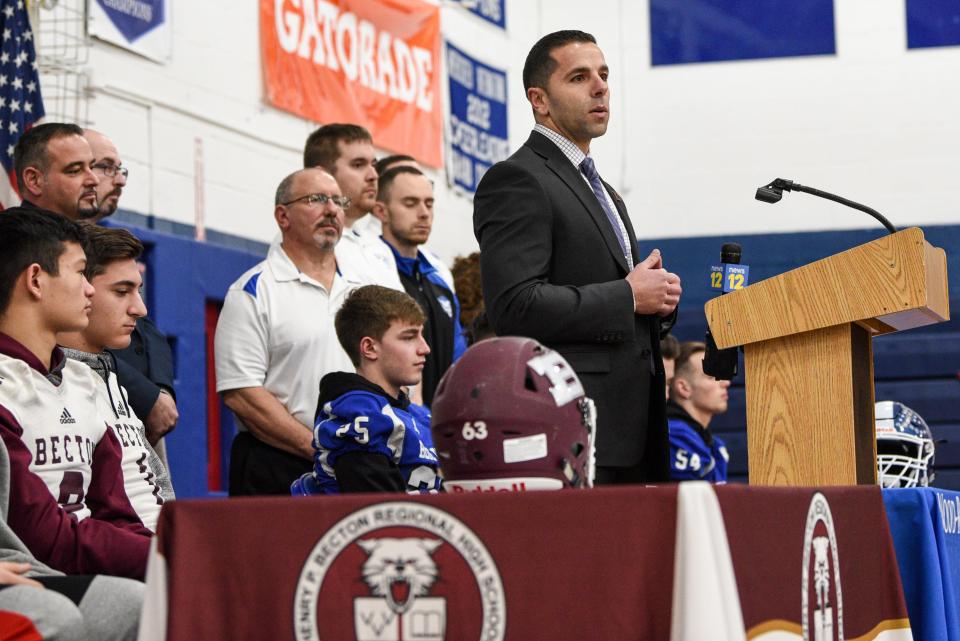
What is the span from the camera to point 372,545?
1.72 metres

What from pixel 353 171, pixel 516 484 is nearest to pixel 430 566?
pixel 516 484

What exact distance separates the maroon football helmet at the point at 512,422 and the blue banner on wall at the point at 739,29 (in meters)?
9.57

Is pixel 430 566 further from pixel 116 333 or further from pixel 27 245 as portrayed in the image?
pixel 116 333

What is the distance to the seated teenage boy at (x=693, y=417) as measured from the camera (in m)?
5.70

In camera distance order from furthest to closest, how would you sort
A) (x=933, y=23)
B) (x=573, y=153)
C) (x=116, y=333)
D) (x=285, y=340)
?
(x=933, y=23) < (x=285, y=340) < (x=116, y=333) < (x=573, y=153)

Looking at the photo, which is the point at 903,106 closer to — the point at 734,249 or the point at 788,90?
the point at 788,90

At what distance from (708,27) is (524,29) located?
1.51 m

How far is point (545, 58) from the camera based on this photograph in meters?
2.98

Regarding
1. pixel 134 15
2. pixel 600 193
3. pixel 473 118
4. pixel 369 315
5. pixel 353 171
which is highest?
pixel 473 118

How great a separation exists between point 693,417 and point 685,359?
36 cm

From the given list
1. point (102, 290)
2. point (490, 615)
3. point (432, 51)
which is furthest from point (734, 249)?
point (432, 51)

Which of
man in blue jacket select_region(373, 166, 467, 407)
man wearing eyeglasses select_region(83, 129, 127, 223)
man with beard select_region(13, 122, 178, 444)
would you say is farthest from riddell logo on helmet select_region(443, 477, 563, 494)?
man in blue jacket select_region(373, 166, 467, 407)

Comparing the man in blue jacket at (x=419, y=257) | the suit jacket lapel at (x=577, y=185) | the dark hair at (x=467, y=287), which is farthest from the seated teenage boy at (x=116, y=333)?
the dark hair at (x=467, y=287)

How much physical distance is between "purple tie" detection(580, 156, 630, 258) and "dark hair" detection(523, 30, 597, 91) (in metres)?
0.19
